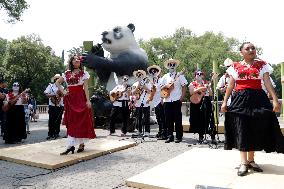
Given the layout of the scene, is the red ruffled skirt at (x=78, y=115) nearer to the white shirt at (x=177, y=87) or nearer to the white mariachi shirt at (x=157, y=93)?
the white shirt at (x=177, y=87)

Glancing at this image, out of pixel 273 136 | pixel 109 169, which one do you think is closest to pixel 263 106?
pixel 273 136

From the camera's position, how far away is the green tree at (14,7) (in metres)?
17.7

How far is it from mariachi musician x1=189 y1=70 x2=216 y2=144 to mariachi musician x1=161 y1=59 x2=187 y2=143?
0.29 metres

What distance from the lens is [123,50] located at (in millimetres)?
13703

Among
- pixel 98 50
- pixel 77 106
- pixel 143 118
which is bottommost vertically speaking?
pixel 143 118

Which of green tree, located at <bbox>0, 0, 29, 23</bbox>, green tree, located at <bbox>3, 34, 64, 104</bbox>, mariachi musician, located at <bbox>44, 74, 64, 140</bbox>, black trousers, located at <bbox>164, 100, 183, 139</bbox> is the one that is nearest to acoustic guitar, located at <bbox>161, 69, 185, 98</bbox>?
black trousers, located at <bbox>164, 100, 183, 139</bbox>

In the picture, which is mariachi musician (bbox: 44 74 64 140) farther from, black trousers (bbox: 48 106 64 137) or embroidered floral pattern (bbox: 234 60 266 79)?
embroidered floral pattern (bbox: 234 60 266 79)

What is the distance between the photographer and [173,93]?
8.21 m

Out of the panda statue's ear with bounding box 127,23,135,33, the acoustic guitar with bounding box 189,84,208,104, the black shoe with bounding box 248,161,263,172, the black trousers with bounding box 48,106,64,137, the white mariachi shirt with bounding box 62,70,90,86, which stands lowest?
the black shoe with bounding box 248,161,263,172

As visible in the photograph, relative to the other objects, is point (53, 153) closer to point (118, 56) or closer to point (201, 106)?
point (201, 106)

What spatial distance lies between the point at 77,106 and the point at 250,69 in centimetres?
334

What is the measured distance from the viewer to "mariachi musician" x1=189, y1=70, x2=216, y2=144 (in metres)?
7.88

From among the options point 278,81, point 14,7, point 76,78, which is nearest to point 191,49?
point 278,81

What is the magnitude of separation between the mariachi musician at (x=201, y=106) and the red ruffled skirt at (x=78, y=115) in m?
2.60
